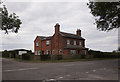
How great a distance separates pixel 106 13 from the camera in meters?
17.1

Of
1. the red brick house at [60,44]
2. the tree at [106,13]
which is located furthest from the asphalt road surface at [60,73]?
the red brick house at [60,44]

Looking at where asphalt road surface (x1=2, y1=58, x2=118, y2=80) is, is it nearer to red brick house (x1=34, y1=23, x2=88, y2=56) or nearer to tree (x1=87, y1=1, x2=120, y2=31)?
tree (x1=87, y1=1, x2=120, y2=31)

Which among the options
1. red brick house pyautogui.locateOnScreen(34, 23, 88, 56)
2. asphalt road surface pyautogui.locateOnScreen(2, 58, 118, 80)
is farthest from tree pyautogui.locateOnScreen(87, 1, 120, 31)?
red brick house pyautogui.locateOnScreen(34, 23, 88, 56)

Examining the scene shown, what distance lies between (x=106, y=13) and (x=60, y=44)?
21167 mm

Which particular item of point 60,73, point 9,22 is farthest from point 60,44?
point 60,73

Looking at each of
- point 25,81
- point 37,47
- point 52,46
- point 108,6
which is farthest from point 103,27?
point 37,47

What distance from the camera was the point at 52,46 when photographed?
38.9 meters

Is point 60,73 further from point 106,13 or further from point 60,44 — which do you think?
point 60,44

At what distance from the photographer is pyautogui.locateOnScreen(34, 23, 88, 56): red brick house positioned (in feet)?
119

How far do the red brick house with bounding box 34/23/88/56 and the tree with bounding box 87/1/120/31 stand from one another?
1647 cm

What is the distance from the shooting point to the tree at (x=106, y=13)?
51.9 ft

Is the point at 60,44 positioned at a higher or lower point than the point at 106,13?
lower

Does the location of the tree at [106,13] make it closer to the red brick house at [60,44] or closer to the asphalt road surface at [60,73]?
the asphalt road surface at [60,73]

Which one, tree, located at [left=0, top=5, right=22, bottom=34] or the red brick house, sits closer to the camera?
tree, located at [left=0, top=5, right=22, bottom=34]
